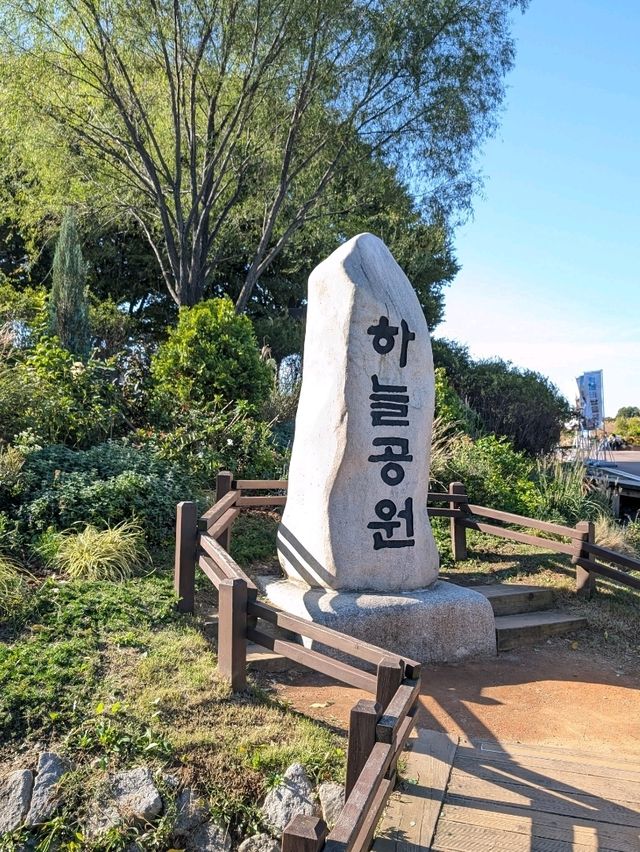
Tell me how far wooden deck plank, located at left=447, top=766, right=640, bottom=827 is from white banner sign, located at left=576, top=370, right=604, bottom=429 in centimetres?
1235

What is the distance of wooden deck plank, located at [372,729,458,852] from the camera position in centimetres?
313

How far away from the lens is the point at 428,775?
366 centimetres

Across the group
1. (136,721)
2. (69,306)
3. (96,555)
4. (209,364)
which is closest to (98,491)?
(96,555)

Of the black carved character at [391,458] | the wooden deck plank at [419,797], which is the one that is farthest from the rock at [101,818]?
the black carved character at [391,458]

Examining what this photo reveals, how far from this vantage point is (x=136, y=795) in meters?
3.44

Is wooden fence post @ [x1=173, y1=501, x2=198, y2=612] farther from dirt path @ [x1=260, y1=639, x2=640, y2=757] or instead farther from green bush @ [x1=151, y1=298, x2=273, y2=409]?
green bush @ [x1=151, y1=298, x2=273, y2=409]

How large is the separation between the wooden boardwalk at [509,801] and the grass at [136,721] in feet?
1.44

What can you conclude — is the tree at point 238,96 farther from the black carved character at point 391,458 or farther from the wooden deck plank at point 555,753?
the wooden deck plank at point 555,753

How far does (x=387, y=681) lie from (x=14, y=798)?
1.81m

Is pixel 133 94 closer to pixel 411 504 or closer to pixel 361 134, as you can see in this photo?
pixel 361 134

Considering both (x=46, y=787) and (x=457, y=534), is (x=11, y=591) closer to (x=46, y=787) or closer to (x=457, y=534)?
(x=46, y=787)

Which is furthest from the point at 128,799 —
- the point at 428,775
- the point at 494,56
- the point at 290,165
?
the point at 494,56

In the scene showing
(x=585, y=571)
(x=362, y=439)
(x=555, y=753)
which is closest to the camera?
(x=555, y=753)

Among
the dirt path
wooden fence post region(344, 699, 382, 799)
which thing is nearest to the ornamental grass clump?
the dirt path
